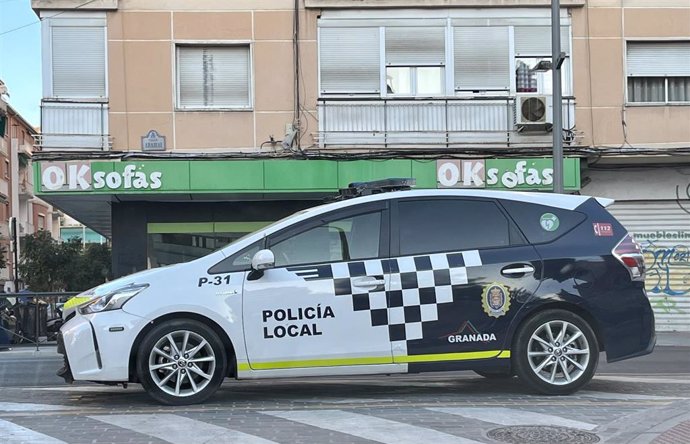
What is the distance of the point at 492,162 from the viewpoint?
1451cm

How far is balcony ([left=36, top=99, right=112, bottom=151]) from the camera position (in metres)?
14.3

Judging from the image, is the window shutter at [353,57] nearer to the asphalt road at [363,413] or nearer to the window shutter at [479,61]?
the window shutter at [479,61]

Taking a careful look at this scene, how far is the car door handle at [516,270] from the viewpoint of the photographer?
21.8ft

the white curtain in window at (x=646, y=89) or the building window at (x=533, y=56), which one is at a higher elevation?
the building window at (x=533, y=56)

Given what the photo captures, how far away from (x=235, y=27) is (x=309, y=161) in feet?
9.75

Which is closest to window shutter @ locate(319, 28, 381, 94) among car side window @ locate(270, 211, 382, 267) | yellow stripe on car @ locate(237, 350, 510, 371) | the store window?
the store window

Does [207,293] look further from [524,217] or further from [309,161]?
[309,161]

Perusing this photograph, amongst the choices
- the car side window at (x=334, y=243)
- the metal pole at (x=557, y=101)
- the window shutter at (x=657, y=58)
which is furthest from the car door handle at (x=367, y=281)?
the window shutter at (x=657, y=58)

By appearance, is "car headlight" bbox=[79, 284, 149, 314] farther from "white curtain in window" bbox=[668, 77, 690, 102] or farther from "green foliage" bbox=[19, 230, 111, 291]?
"green foliage" bbox=[19, 230, 111, 291]

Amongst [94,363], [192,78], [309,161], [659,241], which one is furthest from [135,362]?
[659,241]

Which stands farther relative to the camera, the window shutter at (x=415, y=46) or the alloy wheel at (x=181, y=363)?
the window shutter at (x=415, y=46)

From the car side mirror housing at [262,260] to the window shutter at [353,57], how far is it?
9.02 meters

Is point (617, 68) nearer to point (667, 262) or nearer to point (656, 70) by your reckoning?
point (656, 70)

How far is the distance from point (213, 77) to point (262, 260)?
30.4ft
